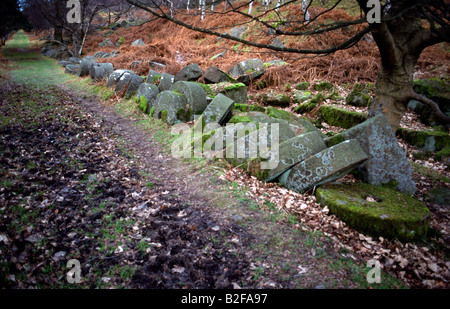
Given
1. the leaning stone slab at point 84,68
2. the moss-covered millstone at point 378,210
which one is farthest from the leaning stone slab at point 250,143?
the leaning stone slab at point 84,68

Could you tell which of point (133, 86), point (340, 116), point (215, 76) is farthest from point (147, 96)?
point (340, 116)

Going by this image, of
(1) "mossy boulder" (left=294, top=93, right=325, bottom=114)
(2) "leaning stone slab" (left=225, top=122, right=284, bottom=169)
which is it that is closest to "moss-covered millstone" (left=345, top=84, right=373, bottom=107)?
(1) "mossy boulder" (left=294, top=93, right=325, bottom=114)

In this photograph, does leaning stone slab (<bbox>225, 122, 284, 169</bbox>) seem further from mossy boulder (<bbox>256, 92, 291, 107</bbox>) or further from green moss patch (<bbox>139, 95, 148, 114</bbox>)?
green moss patch (<bbox>139, 95, 148, 114</bbox>)

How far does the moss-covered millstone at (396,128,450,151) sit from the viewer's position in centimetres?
542

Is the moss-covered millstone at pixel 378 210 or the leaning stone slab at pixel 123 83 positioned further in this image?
the leaning stone slab at pixel 123 83

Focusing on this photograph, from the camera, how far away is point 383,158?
404 centimetres

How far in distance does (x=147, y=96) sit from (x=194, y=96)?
200 cm

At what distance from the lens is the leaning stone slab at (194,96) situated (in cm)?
677

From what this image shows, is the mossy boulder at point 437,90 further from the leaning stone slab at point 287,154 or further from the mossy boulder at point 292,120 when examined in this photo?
the leaning stone slab at point 287,154

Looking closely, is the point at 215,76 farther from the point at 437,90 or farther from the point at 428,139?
the point at 437,90

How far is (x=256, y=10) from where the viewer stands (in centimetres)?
1878

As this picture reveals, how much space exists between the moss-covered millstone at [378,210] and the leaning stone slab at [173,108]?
14.7 feet

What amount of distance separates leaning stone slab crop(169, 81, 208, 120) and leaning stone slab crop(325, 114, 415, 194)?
4.24 metres

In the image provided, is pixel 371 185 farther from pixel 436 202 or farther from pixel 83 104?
pixel 83 104
